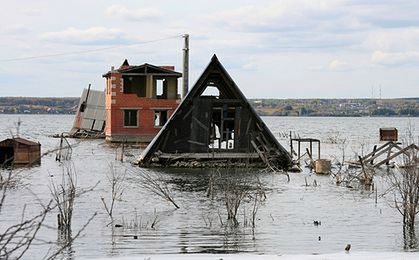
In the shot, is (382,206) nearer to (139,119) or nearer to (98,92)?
(139,119)

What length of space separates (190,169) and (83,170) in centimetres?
541

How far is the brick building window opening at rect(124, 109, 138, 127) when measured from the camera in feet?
202

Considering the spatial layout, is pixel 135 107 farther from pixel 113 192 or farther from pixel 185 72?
pixel 113 192

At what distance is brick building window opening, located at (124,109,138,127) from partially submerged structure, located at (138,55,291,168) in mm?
21989

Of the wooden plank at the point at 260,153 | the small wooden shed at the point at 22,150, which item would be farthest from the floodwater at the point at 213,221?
the wooden plank at the point at 260,153

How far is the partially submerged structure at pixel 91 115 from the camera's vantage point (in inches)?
2980

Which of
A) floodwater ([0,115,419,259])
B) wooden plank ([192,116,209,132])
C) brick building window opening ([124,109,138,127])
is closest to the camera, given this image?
floodwater ([0,115,419,259])

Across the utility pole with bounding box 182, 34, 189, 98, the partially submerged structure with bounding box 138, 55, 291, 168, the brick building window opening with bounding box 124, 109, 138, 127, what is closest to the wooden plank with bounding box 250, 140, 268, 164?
the partially submerged structure with bounding box 138, 55, 291, 168

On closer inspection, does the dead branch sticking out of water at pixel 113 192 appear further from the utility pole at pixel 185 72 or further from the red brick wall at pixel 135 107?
the red brick wall at pixel 135 107

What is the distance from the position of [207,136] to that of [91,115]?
39278 millimetres

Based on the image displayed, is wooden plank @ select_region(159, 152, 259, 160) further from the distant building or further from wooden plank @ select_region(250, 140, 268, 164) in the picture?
the distant building

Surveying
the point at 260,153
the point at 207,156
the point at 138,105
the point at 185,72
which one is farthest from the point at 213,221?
the point at 138,105

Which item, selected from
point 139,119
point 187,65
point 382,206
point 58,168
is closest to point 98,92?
point 139,119

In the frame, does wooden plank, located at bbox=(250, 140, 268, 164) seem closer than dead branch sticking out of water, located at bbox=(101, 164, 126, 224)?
No
